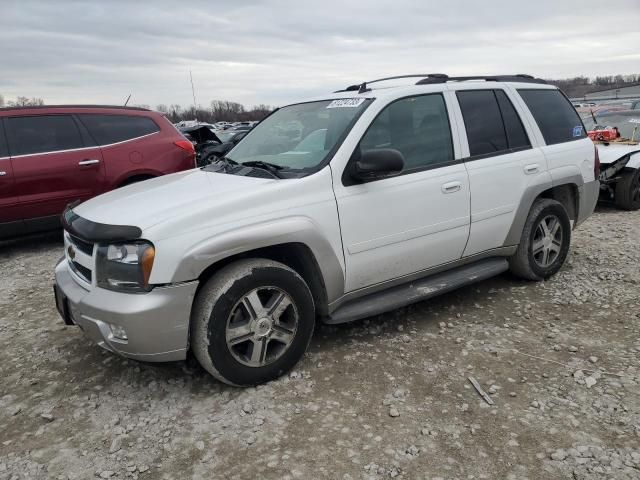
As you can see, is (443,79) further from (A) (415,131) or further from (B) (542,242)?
(B) (542,242)

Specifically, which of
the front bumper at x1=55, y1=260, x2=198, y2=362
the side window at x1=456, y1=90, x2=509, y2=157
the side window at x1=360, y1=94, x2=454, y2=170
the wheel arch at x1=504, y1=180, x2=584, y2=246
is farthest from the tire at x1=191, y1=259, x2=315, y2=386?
the wheel arch at x1=504, y1=180, x2=584, y2=246

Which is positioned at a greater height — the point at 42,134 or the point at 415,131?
the point at 42,134

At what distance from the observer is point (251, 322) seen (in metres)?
2.95

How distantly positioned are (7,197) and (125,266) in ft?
13.5

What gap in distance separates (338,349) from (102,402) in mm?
1528

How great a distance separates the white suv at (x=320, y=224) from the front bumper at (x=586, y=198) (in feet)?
1.04

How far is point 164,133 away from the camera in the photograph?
6.93m

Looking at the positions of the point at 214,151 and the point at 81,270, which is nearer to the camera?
the point at 81,270

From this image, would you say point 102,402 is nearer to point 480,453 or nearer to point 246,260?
point 246,260

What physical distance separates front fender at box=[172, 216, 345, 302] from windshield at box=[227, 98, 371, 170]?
1.55ft

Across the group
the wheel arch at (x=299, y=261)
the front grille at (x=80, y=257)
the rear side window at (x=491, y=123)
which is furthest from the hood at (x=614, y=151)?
the front grille at (x=80, y=257)

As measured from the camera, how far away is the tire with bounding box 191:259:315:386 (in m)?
2.83

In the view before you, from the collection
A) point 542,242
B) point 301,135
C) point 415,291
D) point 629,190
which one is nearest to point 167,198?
point 301,135

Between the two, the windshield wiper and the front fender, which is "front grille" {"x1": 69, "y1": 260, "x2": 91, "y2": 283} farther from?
the windshield wiper
